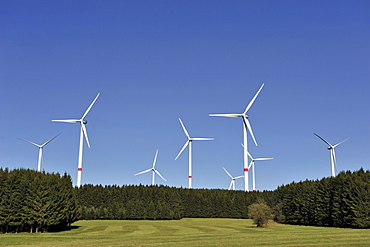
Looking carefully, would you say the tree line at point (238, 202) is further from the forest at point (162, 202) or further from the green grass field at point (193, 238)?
the green grass field at point (193, 238)

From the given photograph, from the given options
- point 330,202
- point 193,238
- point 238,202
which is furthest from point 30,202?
point 238,202

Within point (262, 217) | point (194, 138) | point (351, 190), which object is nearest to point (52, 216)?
point (262, 217)

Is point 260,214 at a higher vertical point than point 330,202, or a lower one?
lower

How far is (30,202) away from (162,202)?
48.0m

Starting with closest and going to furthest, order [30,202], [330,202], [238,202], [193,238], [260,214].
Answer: [193,238]
[30,202]
[260,214]
[330,202]
[238,202]

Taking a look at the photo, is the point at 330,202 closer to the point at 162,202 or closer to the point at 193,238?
the point at 193,238

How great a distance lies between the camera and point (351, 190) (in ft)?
204

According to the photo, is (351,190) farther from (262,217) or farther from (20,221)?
(20,221)

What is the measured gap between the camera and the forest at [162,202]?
166 feet

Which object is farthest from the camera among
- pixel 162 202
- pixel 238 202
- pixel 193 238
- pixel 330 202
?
pixel 238 202

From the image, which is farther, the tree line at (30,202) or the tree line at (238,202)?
the tree line at (238,202)

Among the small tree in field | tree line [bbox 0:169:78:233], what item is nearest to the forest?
tree line [bbox 0:169:78:233]

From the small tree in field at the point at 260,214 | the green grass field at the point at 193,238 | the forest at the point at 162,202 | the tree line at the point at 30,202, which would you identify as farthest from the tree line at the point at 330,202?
the tree line at the point at 30,202

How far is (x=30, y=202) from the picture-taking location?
50719mm
